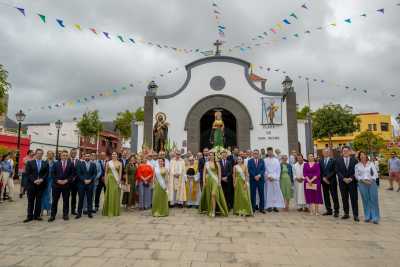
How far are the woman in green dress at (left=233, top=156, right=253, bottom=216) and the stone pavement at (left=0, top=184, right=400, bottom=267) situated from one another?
365 mm

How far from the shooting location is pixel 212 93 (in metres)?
19.2

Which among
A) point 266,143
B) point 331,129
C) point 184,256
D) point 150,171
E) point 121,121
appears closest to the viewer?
point 184,256

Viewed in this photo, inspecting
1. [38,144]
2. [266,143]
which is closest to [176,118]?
[266,143]

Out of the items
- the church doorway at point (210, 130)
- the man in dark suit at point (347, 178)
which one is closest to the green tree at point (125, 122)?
the church doorway at point (210, 130)

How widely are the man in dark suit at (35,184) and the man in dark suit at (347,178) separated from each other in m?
8.16

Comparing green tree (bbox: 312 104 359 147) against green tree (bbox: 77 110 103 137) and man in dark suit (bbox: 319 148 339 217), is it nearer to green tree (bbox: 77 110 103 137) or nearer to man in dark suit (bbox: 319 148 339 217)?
man in dark suit (bbox: 319 148 339 217)

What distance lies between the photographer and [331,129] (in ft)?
105

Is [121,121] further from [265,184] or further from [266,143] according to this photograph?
[265,184]

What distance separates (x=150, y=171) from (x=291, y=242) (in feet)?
16.4

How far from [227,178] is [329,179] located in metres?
2.94

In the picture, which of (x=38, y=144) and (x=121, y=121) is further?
(x=121, y=121)

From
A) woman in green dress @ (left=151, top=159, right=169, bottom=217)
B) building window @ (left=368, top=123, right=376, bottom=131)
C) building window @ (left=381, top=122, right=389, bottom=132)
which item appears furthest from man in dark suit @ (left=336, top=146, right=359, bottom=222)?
building window @ (left=381, top=122, right=389, bottom=132)

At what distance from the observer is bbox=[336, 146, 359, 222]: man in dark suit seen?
7328 millimetres

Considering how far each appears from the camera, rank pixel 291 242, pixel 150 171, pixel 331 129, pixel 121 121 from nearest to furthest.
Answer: pixel 291 242
pixel 150 171
pixel 331 129
pixel 121 121
